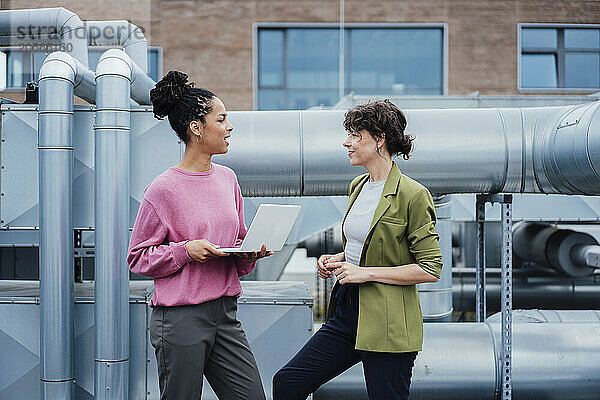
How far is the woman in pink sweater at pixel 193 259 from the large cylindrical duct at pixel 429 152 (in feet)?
3.72

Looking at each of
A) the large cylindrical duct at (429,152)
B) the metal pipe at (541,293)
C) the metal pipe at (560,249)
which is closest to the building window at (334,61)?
the metal pipe at (560,249)

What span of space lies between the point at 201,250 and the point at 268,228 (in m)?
0.22

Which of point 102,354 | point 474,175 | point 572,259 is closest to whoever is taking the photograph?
point 102,354

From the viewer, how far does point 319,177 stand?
11.2ft

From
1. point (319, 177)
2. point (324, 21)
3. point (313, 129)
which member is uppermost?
point (324, 21)

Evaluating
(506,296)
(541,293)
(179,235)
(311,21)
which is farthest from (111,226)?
(311,21)

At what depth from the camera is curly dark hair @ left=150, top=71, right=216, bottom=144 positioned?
2160 mm

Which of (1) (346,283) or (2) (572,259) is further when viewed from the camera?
(2) (572,259)

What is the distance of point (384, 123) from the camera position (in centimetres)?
223

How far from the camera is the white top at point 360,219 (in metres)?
2.20

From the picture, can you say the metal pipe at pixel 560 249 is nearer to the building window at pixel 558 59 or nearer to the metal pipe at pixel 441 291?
the metal pipe at pixel 441 291

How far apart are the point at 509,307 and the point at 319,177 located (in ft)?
3.90

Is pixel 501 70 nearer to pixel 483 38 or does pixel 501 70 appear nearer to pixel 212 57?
pixel 483 38

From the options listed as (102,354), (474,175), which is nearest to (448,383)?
(474,175)
